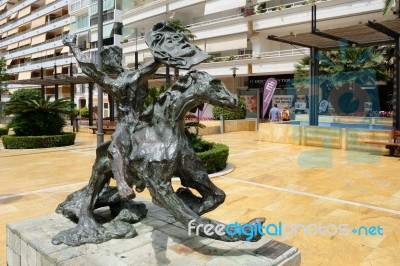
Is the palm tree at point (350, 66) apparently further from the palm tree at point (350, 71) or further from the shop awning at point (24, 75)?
the shop awning at point (24, 75)

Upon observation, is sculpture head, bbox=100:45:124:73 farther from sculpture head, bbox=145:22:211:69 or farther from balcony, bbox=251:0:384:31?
balcony, bbox=251:0:384:31

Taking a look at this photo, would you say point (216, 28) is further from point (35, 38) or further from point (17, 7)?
point (17, 7)

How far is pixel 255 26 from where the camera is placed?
26.7m

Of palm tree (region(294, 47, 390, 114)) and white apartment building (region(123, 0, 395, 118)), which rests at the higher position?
white apartment building (region(123, 0, 395, 118))

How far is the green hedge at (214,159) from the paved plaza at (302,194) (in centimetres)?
41

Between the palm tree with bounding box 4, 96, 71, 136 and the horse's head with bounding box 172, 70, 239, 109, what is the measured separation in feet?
43.3

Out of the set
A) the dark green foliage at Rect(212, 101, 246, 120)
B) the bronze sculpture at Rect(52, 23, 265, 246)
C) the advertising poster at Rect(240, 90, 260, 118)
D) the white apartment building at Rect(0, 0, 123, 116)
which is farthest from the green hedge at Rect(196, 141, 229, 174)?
the white apartment building at Rect(0, 0, 123, 116)

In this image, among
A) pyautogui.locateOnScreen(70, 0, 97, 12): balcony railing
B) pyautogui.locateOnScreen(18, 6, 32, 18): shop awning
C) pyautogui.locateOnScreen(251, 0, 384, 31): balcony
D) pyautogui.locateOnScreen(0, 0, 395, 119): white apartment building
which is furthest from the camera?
pyautogui.locateOnScreen(18, 6, 32, 18): shop awning

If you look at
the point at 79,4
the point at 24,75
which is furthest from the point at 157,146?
the point at 24,75

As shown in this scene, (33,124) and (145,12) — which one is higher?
(145,12)

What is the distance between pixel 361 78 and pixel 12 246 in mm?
24664

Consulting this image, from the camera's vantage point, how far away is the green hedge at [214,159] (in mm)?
8869

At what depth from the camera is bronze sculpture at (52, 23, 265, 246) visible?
137 inches

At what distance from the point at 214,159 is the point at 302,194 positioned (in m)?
2.70
